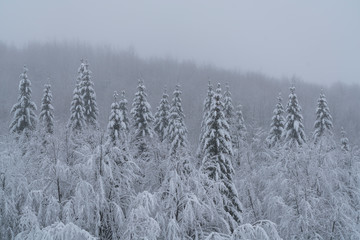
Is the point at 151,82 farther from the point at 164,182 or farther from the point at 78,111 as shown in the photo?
the point at 164,182

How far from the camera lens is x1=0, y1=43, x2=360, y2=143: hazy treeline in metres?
103

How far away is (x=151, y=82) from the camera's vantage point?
134 m

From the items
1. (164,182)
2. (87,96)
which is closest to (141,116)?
(87,96)

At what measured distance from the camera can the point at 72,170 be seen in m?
13.4

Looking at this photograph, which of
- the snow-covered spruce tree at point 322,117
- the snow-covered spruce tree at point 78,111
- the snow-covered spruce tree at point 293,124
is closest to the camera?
the snow-covered spruce tree at point 293,124

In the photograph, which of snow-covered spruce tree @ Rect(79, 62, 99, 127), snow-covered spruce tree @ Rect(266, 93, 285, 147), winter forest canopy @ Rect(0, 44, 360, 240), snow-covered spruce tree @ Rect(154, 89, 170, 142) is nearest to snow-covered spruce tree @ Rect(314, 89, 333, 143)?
winter forest canopy @ Rect(0, 44, 360, 240)

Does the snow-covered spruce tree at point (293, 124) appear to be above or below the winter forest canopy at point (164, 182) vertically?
above

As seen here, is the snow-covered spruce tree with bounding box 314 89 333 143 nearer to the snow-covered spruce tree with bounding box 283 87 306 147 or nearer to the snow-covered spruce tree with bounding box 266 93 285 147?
the snow-covered spruce tree with bounding box 283 87 306 147

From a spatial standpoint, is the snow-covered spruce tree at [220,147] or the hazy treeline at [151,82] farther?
the hazy treeline at [151,82]

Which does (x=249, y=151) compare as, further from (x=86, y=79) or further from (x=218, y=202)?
(x=86, y=79)

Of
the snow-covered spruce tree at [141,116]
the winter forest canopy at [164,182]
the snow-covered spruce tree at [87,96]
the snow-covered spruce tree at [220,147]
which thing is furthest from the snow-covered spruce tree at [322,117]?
the snow-covered spruce tree at [87,96]

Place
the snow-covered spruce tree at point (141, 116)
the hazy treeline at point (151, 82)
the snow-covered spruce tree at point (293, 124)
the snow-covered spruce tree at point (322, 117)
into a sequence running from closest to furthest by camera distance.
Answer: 1. the snow-covered spruce tree at point (293, 124)
2. the snow-covered spruce tree at point (141, 116)
3. the snow-covered spruce tree at point (322, 117)
4. the hazy treeline at point (151, 82)

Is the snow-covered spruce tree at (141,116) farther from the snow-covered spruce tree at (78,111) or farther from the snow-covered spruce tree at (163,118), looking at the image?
the snow-covered spruce tree at (78,111)

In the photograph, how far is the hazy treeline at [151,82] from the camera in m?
Answer: 103
